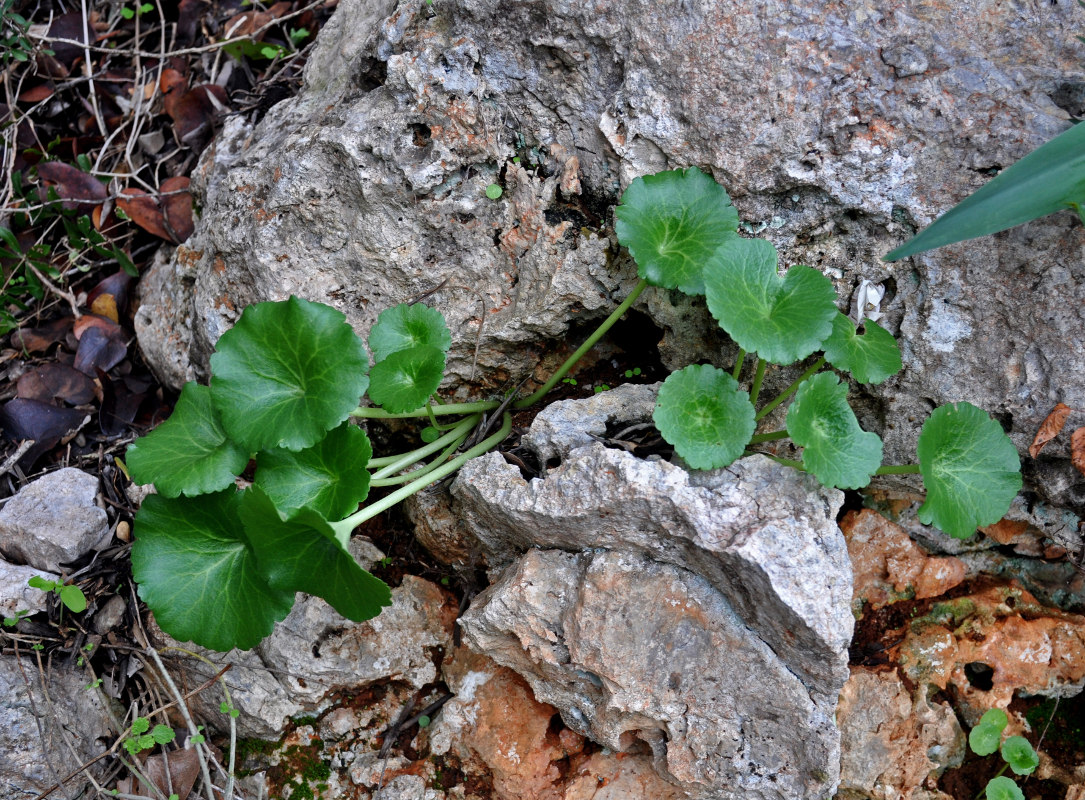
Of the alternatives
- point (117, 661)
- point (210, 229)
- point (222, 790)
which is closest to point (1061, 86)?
point (210, 229)

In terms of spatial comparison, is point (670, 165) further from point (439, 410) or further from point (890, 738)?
point (890, 738)

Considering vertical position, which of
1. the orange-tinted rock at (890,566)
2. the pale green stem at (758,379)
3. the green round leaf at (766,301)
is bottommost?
the orange-tinted rock at (890,566)

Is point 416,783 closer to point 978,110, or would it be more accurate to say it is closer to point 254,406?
point 254,406

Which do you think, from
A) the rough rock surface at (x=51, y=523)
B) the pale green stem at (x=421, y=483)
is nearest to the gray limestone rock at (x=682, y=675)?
the pale green stem at (x=421, y=483)

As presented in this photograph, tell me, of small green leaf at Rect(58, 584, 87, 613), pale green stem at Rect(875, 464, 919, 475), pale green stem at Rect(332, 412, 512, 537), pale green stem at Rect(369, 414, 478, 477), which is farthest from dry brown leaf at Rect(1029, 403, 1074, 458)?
small green leaf at Rect(58, 584, 87, 613)

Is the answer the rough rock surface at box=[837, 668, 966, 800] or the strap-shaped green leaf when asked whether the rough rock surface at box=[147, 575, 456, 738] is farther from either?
the rough rock surface at box=[837, 668, 966, 800]

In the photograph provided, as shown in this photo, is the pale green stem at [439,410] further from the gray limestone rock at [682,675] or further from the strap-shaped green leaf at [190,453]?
the gray limestone rock at [682,675]
